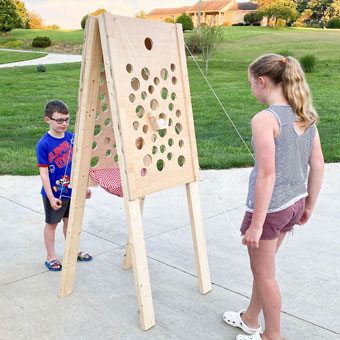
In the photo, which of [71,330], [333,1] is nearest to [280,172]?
[71,330]

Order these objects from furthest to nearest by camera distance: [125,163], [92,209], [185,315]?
[92,209], [185,315], [125,163]

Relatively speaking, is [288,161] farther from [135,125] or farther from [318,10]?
[318,10]

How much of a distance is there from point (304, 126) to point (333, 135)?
277 inches

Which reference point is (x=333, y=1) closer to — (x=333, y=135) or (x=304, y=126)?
(x=333, y=135)

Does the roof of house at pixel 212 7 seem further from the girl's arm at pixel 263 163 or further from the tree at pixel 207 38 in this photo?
the girl's arm at pixel 263 163

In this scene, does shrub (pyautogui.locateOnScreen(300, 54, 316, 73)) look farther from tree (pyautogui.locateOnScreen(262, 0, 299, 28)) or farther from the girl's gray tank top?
tree (pyautogui.locateOnScreen(262, 0, 299, 28))

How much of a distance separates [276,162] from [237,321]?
3.65 feet

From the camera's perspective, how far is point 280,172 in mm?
2363

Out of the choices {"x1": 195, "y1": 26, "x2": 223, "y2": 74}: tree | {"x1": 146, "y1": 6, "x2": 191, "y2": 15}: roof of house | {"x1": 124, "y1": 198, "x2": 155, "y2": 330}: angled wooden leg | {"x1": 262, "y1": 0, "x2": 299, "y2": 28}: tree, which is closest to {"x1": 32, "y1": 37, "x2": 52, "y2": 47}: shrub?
{"x1": 195, "y1": 26, "x2": 223, "y2": 74}: tree

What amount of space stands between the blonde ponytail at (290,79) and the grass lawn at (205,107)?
442cm

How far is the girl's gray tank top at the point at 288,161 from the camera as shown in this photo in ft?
7.50

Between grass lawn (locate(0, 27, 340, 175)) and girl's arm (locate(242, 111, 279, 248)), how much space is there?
4.48m

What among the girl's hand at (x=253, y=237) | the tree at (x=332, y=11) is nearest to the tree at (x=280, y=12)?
the tree at (x=332, y=11)

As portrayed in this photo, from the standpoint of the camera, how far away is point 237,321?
112 inches
